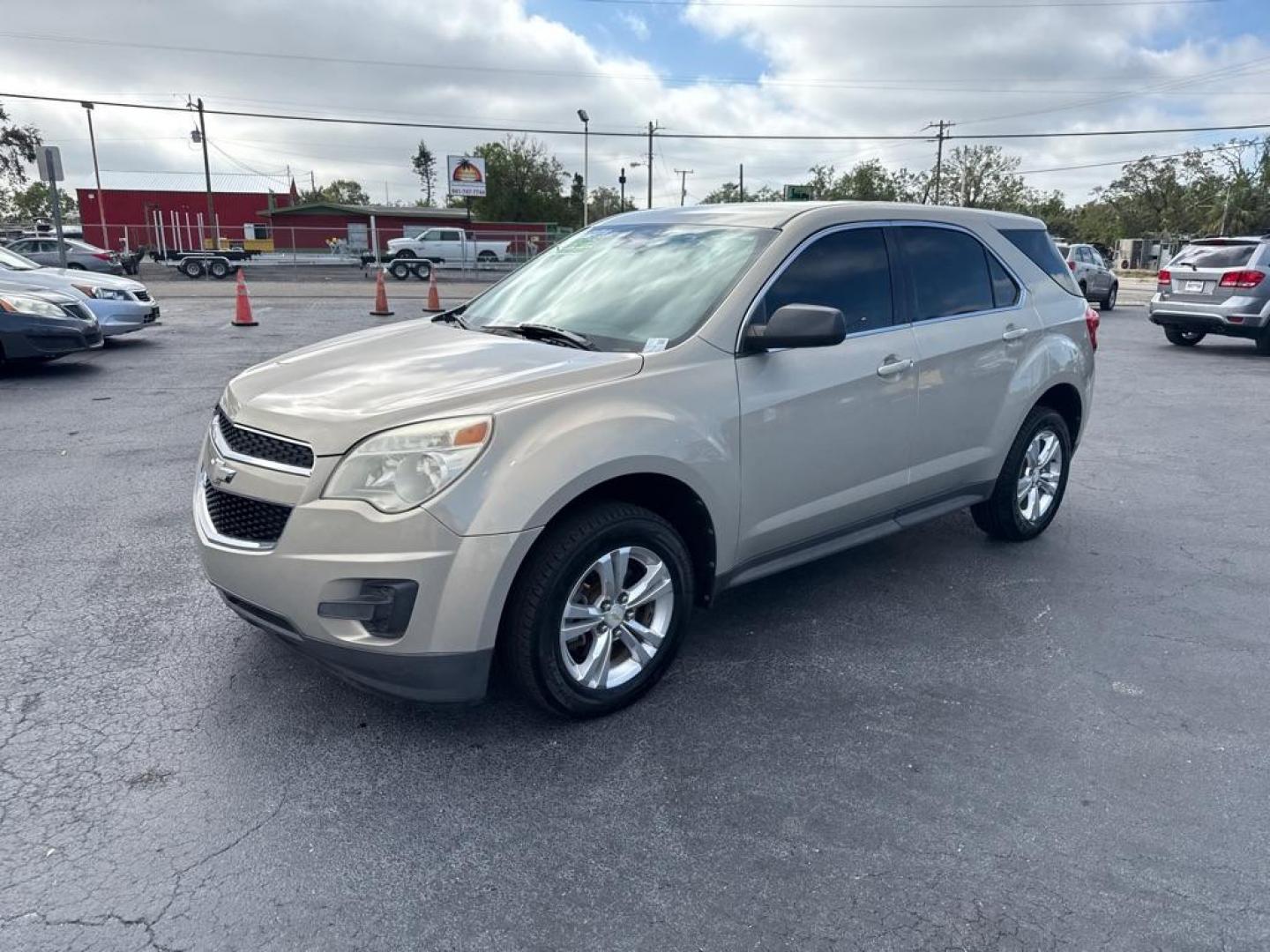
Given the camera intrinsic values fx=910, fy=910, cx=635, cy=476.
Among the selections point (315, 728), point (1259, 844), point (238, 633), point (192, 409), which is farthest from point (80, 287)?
point (1259, 844)

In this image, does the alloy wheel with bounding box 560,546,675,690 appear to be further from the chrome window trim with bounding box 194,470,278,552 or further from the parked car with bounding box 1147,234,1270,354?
the parked car with bounding box 1147,234,1270,354

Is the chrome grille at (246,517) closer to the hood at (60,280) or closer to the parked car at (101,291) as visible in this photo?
the hood at (60,280)

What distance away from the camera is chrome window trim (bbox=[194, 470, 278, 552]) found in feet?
9.98

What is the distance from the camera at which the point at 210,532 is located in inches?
129

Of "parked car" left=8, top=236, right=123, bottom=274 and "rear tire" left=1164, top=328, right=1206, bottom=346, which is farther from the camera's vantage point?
"parked car" left=8, top=236, right=123, bottom=274

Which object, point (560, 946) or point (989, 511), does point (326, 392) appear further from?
point (989, 511)

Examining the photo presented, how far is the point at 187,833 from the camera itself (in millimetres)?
2670

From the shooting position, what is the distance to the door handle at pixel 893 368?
4.03 meters

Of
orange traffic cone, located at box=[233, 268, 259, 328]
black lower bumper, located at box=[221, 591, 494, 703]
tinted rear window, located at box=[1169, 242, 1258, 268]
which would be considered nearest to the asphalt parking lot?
black lower bumper, located at box=[221, 591, 494, 703]

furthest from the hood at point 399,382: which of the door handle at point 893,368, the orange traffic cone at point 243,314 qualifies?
the orange traffic cone at point 243,314

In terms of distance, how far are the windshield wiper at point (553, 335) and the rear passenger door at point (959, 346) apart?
162 centimetres

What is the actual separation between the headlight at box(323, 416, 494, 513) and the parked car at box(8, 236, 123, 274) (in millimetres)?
26849

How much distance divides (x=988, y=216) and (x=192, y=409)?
7.00m

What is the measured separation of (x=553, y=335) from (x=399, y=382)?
0.75 m
